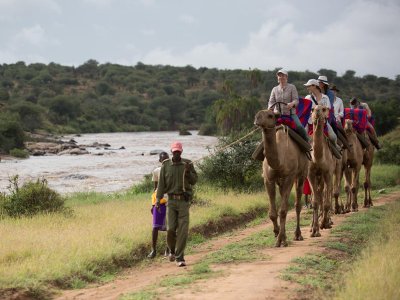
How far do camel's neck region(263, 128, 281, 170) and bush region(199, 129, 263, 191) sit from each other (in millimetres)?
11072

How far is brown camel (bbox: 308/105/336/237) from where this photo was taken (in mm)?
12102

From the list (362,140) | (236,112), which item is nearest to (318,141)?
(362,140)

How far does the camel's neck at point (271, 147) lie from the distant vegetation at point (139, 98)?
38.2m

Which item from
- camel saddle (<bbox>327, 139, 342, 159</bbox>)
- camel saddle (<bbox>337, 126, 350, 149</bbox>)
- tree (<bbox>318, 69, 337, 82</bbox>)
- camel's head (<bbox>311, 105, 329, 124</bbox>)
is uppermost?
tree (<bbox>318, 69, 337, 82</bbox>)

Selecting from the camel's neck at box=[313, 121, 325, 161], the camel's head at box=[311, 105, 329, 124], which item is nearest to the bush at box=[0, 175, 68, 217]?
the camel's neck at box=[313, 121, 325, 161]

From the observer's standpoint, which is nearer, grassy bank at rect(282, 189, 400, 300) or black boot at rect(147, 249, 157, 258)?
grassy bank at rect(282, 189, 400, 300)

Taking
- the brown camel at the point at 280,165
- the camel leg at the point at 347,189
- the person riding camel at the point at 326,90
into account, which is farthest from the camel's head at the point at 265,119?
the camel leg at the point at 347,189

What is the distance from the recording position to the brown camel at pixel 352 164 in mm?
16562

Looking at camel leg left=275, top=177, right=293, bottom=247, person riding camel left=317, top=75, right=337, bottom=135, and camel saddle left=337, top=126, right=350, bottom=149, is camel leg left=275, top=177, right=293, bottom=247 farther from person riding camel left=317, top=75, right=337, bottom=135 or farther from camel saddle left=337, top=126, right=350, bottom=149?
camel saddle left=337, top=126, right=350, bottom=149

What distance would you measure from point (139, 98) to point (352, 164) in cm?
9846

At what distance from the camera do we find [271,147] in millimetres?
10680

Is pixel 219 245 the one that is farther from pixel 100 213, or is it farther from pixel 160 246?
pixel 100 213

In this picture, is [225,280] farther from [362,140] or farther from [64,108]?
[64,108]

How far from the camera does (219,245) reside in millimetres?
12688
